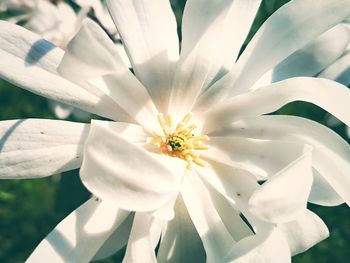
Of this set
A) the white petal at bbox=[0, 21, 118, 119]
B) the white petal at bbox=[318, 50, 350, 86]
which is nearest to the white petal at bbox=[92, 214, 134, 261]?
the white petal at bbox=[0, 21, 118, 119]

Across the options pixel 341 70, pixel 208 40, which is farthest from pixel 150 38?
pixel 341 70

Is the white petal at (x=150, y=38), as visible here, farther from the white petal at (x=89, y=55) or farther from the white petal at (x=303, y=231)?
the white petal at (x=303, y=231)

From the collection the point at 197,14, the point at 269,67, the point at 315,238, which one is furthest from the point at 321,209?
the point at 197,14

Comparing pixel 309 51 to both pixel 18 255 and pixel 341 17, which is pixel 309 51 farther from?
pixel 18 255

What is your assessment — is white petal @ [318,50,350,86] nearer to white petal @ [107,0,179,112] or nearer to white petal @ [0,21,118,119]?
white petal @ [107,0,179,112]

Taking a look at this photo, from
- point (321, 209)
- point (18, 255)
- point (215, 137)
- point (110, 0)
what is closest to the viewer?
point (110, 0)

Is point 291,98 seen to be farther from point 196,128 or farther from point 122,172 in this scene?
point 122,172
